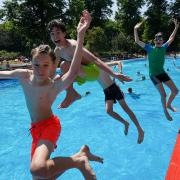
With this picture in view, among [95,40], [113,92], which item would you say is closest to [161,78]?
[113,92]

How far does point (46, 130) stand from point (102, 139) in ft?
26.4

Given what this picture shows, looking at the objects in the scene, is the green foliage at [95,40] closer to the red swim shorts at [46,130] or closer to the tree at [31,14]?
the tree at [31,14]

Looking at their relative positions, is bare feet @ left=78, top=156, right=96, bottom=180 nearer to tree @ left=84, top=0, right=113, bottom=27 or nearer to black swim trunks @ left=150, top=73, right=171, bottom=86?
black swim trunks @ left=150, top=73, right=171, bottom=86

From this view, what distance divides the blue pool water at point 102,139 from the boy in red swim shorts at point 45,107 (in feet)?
15.9

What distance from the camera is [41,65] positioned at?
13.8 feet

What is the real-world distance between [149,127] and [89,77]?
839 centimetres

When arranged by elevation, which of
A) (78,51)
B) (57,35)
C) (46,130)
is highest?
(57,35)

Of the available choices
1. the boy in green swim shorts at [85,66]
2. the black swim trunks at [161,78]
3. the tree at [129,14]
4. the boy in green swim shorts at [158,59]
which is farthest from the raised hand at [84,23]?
the tree at [129,14]

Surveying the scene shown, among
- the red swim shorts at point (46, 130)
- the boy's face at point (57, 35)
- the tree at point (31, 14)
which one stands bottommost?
the red swim shorts at point (46, 130)

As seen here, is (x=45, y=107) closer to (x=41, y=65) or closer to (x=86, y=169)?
(x=41, y=65)

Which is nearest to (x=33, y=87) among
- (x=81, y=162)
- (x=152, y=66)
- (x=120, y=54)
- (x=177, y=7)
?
(x=81, y=162)

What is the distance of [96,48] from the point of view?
3803 cm

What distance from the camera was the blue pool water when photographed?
9.57 m

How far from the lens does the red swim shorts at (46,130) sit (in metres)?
4.42
